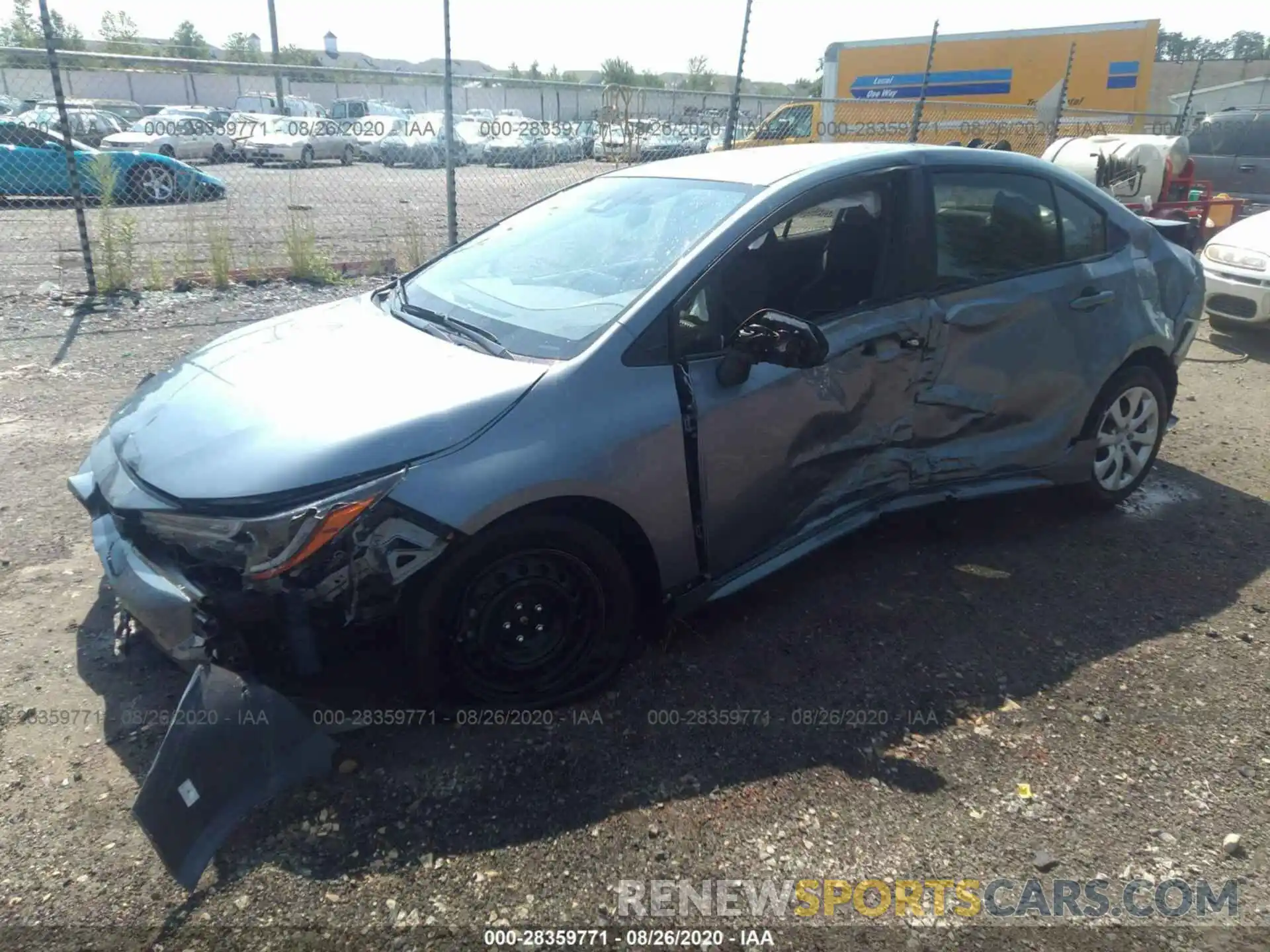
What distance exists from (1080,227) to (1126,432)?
1.05m

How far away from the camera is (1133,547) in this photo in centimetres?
415

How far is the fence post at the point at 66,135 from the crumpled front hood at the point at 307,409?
515 cm

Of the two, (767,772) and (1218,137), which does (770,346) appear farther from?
(1218,137)

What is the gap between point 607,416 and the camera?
2756mm

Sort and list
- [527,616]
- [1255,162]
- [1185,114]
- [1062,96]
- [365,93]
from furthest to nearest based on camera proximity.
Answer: [365,93] → [1185,114] → [1255,162] → [1062,96] → [527,616]

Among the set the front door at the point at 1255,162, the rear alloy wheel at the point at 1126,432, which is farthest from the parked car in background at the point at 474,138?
the rear alloy wheel at the point at 1126,432

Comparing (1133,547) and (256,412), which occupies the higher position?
(256,412)

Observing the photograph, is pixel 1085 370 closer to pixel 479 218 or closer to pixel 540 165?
pixel 479 218

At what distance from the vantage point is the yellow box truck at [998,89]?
14.8 metres

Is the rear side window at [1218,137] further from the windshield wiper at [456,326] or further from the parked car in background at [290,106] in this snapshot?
the parked car in background at [290,106]

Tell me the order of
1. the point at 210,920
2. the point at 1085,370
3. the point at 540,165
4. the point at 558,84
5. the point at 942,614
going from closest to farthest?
the point at 210,920, the point at 942,614, the point at 1085,370, the point at 558,84, the point at 540,165

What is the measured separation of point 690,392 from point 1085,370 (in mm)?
2218

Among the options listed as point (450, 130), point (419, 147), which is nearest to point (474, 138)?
point (419, 147)

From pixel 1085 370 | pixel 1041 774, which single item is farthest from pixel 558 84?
pixel 1041 774
